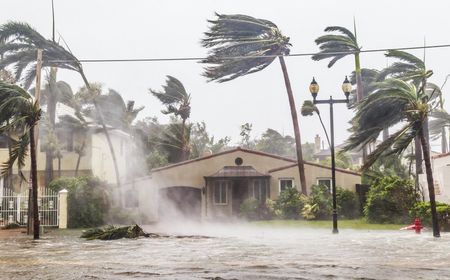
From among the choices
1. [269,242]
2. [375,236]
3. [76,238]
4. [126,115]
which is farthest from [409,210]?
[126,115]

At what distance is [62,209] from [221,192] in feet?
38.0

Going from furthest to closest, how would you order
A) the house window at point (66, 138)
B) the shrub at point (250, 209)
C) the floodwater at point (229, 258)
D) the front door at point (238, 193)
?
1. the house window at point (66, 138)
2. the front door at point (238, 193)
3. the shrub at point (250, 209)
4. the floodwater at point (229, 258)

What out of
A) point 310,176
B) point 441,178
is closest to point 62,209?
point 310,176

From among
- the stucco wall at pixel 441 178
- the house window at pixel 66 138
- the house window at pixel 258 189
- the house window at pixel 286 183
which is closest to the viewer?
the stucco wall at pixel 441 178

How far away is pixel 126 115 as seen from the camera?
47.9 m

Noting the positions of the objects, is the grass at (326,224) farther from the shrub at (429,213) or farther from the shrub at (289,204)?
the shrub at (289,204)

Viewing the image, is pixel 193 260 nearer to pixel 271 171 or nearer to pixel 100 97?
pixel 271 171

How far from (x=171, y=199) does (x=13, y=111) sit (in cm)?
1566

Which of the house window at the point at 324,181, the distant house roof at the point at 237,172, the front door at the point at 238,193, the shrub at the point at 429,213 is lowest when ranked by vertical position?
the shrub at the point at 429,213

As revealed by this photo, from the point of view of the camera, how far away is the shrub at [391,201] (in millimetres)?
24344

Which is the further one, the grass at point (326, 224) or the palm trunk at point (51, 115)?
the palm trunk at point (51, 115)

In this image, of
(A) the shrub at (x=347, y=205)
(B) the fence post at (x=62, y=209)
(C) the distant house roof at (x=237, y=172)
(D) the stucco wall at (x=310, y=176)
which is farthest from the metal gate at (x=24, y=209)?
(A) the shrub at (x=347, y=205)

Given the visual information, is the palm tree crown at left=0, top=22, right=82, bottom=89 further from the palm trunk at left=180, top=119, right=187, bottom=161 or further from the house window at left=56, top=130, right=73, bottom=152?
the palm trunk at left=180, top=119, right=187, bottom=161

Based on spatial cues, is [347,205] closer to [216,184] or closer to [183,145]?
[216,184]
